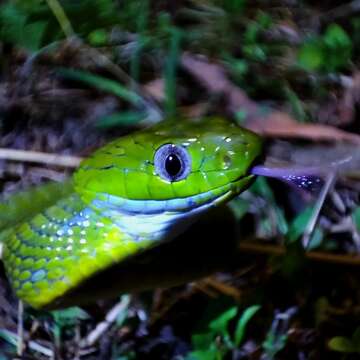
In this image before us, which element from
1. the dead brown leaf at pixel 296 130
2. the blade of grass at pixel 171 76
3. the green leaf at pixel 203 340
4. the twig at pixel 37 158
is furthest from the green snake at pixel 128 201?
the dead brown leaf at pixel 296 130

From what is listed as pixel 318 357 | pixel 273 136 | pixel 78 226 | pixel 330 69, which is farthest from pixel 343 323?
pixel 330 69

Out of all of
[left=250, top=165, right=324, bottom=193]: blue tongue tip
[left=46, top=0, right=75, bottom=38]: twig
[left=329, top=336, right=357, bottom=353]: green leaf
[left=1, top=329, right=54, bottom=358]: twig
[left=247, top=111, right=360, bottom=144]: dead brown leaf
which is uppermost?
[left=250, top=165, right=324, bottom=193]: blue tongue tip

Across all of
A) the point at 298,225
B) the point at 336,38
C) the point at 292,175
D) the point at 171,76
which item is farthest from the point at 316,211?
the point at 336,38

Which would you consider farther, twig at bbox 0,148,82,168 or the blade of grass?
the blade of grass

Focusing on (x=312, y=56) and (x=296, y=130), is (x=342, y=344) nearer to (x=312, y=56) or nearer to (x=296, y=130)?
(x=296, y=130)

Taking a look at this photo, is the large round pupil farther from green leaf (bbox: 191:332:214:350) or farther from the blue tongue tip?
green leaf (bbox: 191:332:214:350)

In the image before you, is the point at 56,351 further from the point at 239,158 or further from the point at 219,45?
the point at 219,45

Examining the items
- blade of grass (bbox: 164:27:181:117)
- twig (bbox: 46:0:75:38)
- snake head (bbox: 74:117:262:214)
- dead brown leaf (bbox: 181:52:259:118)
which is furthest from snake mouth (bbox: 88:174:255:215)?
twig (bbox: 46:0:75:38)
